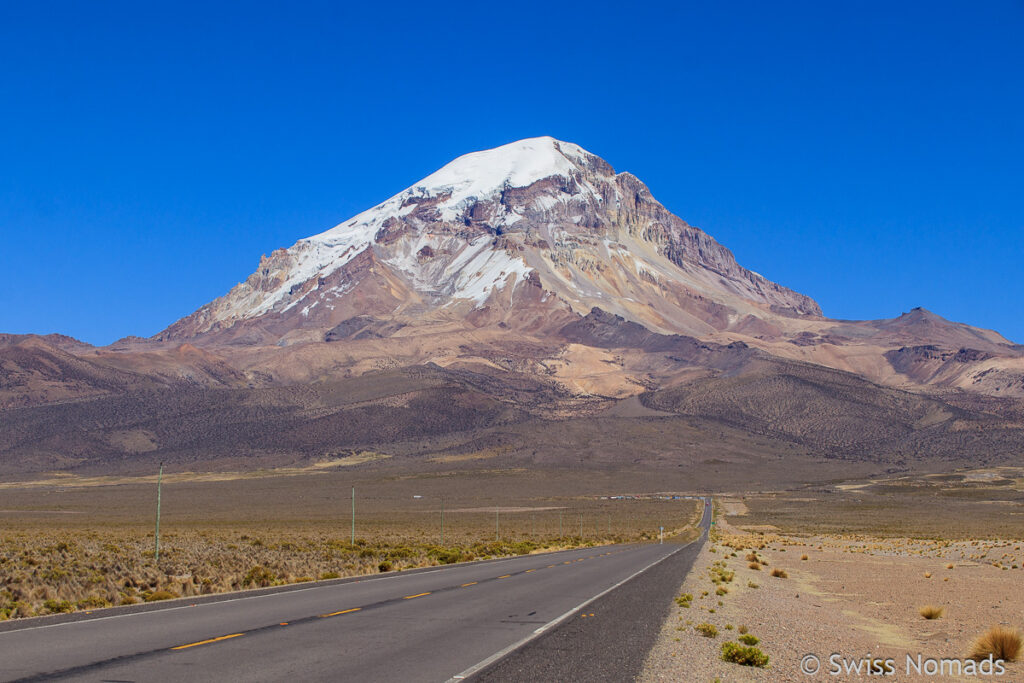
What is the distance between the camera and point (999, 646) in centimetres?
1368

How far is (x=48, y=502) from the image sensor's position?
358 ft

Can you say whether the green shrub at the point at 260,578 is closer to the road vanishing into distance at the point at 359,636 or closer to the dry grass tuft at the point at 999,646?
the road vanishing into distance at the point at 359,636

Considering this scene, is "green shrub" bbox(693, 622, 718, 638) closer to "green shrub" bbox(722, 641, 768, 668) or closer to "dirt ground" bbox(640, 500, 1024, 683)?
"dirt ground" bbox(640, 500, 1024, 683)

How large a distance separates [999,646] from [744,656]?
3.95 m

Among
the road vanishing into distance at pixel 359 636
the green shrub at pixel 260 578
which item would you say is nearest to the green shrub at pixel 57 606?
the road vanishing into distance at pixel 359 636

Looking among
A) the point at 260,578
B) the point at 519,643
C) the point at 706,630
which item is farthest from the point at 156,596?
the point at 706,630

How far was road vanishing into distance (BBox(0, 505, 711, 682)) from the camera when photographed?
1137 centimetres

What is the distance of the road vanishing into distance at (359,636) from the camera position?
11367mm

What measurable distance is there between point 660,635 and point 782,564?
77.8 feet

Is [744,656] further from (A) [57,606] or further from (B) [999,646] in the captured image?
(A) [57,606]

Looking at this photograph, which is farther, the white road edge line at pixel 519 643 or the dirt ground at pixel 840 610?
the dirt ground at pixel 840 610

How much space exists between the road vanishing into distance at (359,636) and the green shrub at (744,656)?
124cm

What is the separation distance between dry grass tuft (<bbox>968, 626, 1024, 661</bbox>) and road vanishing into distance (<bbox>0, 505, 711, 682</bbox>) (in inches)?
195

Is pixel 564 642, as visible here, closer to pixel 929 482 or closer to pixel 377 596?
pixel 377 596
